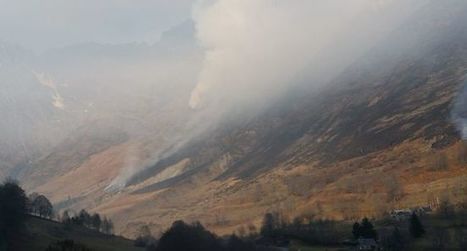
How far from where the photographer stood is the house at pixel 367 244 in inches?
7052

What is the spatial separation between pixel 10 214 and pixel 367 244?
94.8 m

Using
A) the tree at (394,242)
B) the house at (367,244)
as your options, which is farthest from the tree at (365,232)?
the tree at (394,242)

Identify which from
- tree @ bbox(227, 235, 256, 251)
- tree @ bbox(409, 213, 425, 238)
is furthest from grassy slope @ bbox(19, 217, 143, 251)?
tree @ bbox(409, 213, 425, 238)

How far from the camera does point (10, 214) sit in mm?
156500

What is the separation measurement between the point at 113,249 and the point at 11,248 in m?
36.2

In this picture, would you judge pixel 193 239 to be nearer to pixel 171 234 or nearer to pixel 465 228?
pixel 171 234

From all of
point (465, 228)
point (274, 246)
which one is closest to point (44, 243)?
point (274, 246)

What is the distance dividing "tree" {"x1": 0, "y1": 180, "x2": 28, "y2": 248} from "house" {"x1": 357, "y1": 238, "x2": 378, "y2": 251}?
91.1 metres

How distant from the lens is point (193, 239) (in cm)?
14762

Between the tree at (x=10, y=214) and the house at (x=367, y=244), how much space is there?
91054mm

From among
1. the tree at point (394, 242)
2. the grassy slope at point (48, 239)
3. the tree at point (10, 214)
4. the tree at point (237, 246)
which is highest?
the tree at point (10, 214)

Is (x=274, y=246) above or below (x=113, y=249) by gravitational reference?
below

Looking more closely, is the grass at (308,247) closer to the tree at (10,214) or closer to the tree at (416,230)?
the tree at (416,230)

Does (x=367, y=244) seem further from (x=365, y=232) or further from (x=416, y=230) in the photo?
(x=416, y=230)
